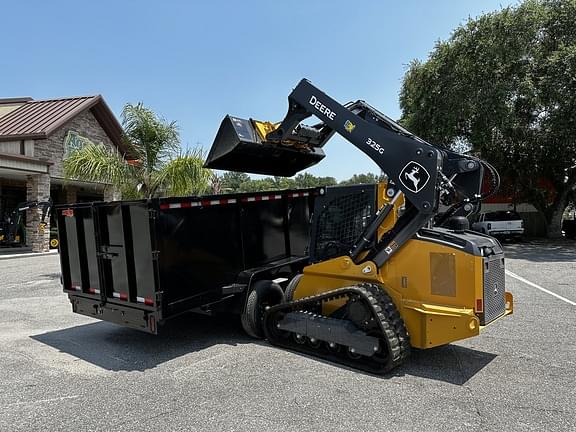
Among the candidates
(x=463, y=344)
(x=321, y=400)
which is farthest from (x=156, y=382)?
(x=463, y=344)

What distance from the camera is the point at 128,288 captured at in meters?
5.63

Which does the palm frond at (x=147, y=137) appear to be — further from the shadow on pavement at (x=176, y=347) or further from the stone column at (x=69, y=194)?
the stone column at (x=69, y=194)

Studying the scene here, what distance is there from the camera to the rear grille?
4879 millimetres

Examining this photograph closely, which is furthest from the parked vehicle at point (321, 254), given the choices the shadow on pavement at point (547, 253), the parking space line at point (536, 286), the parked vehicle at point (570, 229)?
the parked vehicle at point (570, 229)

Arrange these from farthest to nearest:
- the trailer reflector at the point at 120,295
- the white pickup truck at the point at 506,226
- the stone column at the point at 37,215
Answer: the white pickup truck at the point at 506,226, the stone column at the point at 37,215, the trailer reflector at the point at 120,295

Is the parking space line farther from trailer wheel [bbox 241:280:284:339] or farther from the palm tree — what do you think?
the palm tree

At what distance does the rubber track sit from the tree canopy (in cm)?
1662

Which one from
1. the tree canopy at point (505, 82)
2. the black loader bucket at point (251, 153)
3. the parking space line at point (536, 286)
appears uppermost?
the tree canopy at point (505, 82)

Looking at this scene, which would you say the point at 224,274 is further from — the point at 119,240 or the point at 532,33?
the point at 532,33

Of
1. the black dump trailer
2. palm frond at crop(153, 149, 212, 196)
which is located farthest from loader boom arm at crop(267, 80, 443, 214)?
palm frond at crop(153, 149, 212, 196)

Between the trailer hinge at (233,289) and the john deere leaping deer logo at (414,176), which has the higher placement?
the john deere leaping deer logo at (414,176)

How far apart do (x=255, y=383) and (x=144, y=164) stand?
29.6 feet

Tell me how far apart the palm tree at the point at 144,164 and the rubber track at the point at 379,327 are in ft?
21.0

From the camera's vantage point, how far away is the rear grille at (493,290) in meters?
4.88
